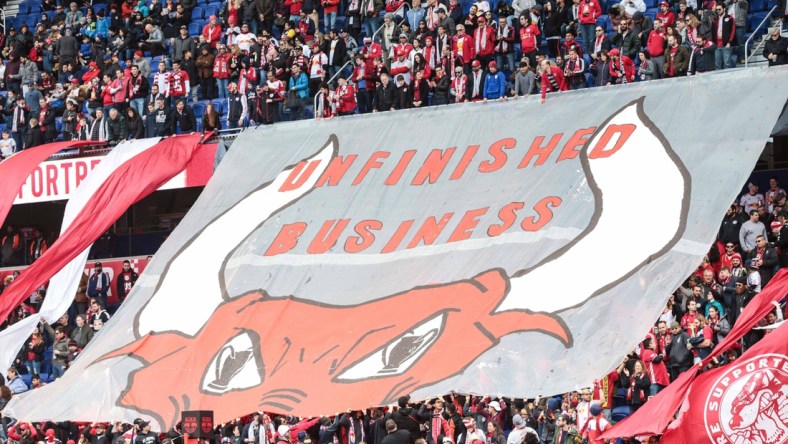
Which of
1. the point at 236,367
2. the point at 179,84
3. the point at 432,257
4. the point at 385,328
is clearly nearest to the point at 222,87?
the point at 179,84

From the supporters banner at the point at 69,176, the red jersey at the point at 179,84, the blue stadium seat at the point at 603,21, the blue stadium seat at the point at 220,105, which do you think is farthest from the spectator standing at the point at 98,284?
the blue stadium seat at the point at 603,21

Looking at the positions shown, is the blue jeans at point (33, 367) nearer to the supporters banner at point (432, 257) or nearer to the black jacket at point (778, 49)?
the supporters banner at point (432, 257)

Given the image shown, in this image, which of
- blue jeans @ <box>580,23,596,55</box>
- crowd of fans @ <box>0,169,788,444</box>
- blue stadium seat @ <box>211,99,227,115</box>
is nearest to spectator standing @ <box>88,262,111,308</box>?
blue stadium seat @ <box>211,99,227,115</box>

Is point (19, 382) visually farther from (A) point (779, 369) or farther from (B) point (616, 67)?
(A) point (779, 369)

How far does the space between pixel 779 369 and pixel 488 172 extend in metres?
7.08

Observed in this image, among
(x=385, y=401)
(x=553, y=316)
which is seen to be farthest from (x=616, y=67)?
(x=385, y=401)

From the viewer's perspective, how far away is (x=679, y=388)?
674 inches

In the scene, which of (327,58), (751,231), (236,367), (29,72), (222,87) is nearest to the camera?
(236,367)

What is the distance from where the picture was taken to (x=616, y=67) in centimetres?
2359

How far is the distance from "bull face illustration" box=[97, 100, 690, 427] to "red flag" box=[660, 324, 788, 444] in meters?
2.53

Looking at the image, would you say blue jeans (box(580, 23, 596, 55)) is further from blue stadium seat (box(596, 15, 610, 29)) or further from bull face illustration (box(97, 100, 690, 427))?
bull face illustration (box(97, 100, 690, 427))

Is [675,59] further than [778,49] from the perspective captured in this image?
Yes

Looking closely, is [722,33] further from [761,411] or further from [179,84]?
[179,84]

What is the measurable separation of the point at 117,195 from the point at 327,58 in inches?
177
